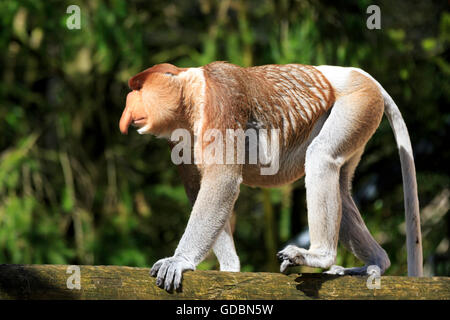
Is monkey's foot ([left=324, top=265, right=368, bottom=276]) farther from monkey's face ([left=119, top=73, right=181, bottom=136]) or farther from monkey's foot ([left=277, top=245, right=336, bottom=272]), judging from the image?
monkey's face ([left=119, top=73, right=181, bottom=136])

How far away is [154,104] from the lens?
312 centimetres

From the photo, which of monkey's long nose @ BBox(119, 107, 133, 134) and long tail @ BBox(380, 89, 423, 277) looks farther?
long tail @ BBox(380, 89, 423, 277)

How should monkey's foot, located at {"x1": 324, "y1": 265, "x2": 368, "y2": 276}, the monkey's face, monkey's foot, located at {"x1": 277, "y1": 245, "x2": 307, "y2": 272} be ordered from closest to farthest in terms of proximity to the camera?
monkey's foot, located at {"x1": 277, "y1": 245, "x2": 307, "y2": 272}, the monkey's face, monkey's foot, located at {"x1": 324, "y1": 265, "x2": 368, "y2": 276}

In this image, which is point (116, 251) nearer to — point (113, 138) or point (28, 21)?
point (113, 138)

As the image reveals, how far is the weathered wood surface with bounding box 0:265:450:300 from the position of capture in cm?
282

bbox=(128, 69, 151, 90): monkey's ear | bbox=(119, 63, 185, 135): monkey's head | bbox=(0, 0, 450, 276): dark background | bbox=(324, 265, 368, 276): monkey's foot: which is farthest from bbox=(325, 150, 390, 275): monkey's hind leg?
bbox=(0, 0, 450, 276): dark background

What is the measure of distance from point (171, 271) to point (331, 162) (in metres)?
0.95

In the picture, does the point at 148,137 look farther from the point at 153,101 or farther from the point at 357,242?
the point at 153,101

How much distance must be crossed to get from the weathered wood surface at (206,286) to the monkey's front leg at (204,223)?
61 mm

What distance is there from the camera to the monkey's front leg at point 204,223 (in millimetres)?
2895

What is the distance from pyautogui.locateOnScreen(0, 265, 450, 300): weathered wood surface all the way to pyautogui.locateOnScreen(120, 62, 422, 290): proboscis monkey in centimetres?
8

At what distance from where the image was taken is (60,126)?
28.5ft

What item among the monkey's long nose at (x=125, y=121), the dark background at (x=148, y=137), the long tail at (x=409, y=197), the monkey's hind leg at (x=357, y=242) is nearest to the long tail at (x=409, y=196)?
the long tail at (x=409, y=197)

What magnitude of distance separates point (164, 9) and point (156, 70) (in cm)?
678
